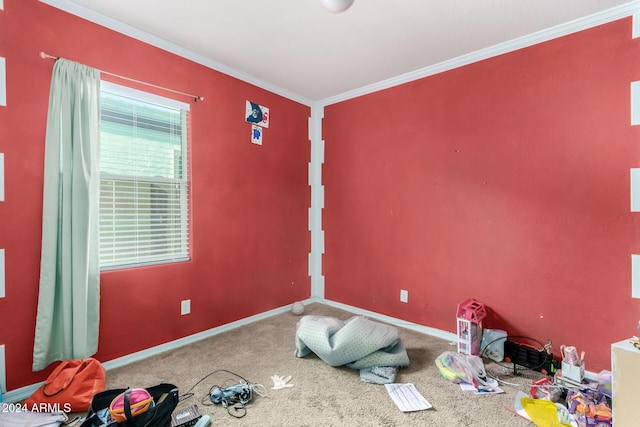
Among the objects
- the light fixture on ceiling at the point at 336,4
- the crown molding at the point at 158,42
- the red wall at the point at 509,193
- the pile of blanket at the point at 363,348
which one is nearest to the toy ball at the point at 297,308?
the red wall at the point at 509,193

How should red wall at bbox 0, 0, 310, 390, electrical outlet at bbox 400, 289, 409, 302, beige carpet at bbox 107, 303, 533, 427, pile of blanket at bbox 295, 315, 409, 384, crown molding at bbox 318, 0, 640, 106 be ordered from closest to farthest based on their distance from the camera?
beige carpet at bbox 107, 303, 533, 427 → red wall at bbox 0, 0, 310, 390 → crown molding at bbox 318, 0, 640, 106 → pile of blanket at bbox 295, 315, 409, 384 → electrical outlet at bbox 400, 289, 409, 302

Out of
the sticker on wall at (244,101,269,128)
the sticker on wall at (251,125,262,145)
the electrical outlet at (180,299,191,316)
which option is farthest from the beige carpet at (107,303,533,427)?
the sticker on wall at (244,101,269,128)

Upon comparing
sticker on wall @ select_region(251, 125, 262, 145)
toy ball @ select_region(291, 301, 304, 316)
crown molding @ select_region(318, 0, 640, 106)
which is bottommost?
toy ball @ select_region(291, 301, 304, 316)

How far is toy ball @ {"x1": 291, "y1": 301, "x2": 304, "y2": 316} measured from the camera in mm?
3266

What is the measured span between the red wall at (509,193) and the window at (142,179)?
5.67 feet

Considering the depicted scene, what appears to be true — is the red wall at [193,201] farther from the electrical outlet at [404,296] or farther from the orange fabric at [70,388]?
the electrical outlet at [404,296]

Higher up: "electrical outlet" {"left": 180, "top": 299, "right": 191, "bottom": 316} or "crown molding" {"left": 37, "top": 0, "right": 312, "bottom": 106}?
"crown molding" {"left": 37, "top": 0, "right": 312, "bottom": 106}

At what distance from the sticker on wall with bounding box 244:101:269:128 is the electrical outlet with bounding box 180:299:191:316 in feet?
5.74

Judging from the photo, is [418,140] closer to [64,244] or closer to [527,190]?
[527,190]

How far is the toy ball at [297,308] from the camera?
3.27m

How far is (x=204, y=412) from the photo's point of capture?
175 centimetres

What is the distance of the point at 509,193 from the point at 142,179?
284 centimetres

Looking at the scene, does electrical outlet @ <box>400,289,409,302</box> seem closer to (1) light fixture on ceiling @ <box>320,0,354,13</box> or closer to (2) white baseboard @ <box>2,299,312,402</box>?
(2) white baseboard @ <box>2,299,312,402</box>

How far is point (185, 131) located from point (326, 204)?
170 cm
